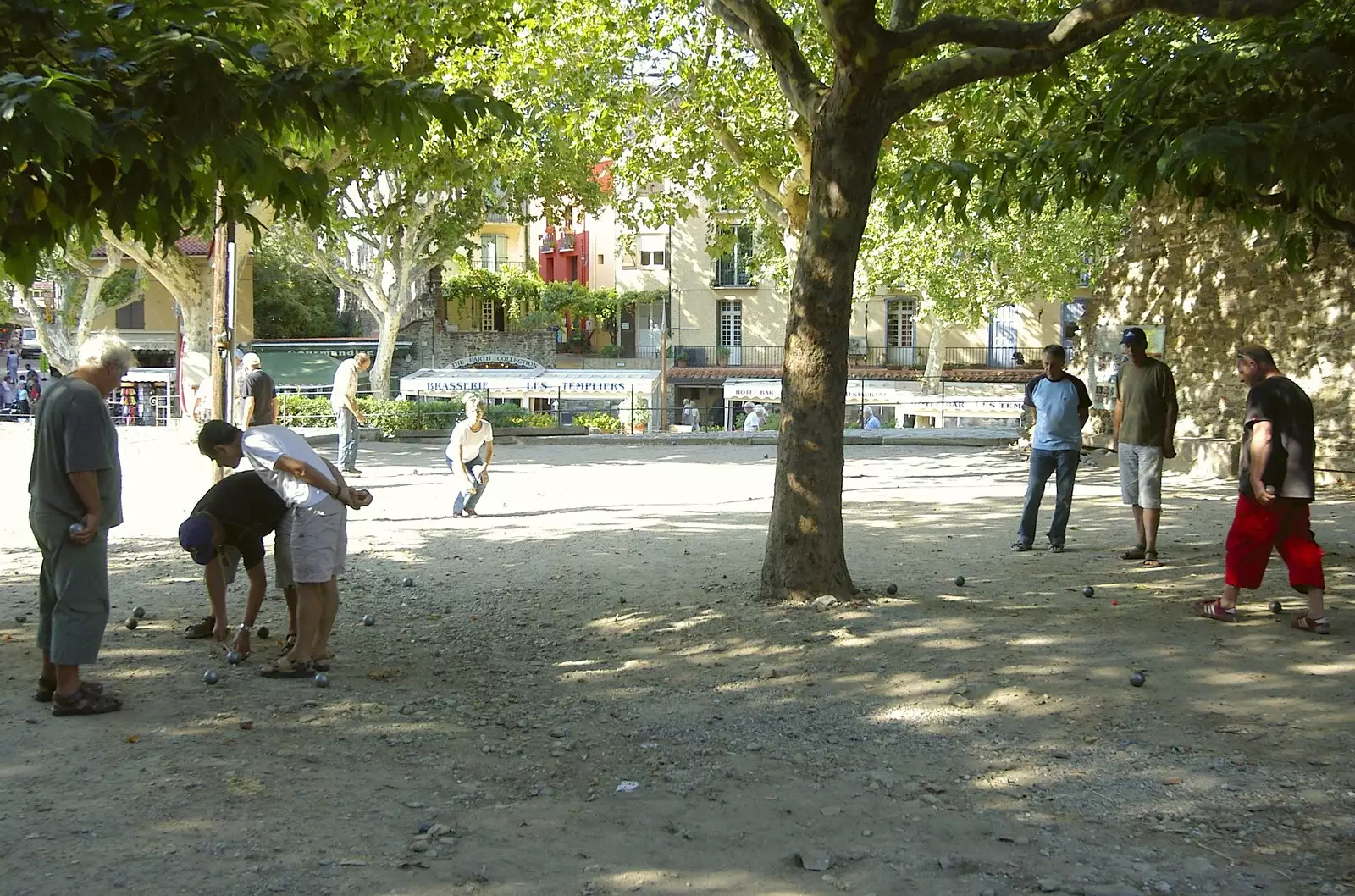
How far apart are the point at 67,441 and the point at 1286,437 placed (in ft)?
20.8

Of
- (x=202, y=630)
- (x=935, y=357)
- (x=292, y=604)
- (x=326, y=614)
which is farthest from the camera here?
(x=935, y=357)

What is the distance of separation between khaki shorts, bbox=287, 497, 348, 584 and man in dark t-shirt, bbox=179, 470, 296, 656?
0.30m

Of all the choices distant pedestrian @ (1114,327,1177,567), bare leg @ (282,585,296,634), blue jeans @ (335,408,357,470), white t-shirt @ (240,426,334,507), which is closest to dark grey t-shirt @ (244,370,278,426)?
bare leg @ (282,585,296,634)

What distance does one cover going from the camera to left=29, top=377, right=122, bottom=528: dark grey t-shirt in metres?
5.35

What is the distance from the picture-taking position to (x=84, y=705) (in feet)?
18.3

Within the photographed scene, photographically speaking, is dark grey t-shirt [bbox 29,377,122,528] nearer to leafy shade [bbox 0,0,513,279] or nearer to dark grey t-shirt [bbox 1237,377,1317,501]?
leafy shade [bbox 0,0,513,279]

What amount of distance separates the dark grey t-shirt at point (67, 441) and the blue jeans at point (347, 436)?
1138 centimetres

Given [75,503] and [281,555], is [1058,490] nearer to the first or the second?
[281,555]

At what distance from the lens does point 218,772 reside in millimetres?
4914

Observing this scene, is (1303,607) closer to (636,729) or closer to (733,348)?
(636,729)

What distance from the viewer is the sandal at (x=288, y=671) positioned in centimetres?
633

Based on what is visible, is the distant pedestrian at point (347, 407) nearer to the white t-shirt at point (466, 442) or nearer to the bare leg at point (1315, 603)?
A: the white t-shirt at point (466, 442)

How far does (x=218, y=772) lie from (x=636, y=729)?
1858 millimetres

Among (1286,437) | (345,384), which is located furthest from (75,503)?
(345,384)
